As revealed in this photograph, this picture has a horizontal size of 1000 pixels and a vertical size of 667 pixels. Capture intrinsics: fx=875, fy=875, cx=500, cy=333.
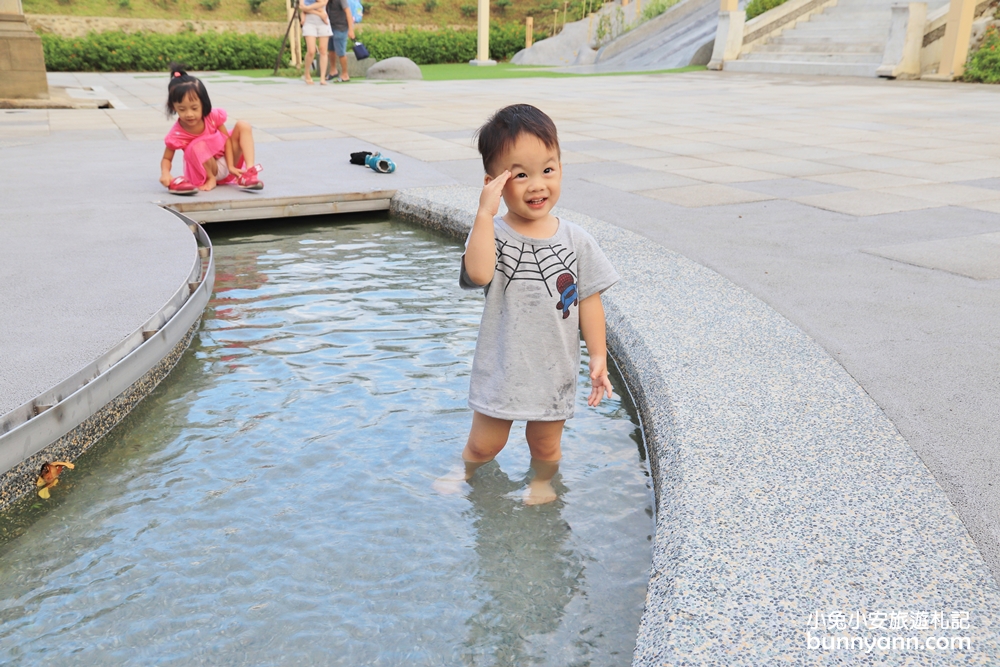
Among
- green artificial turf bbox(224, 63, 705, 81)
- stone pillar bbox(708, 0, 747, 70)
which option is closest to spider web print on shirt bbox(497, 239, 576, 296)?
green artificial turf bbox(224, 63, 705, 81)

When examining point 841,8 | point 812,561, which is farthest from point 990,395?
point 841,8

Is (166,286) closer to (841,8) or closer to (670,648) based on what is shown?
(670,648)

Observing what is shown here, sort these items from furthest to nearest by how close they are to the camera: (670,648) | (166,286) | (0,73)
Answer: (0,73)
(166,286)
(670,648)

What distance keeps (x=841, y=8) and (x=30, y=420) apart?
76.9 feet

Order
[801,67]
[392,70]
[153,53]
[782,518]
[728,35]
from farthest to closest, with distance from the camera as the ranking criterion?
[153,53] < [728,35] < [392,70] < [801,67] < [782,518]

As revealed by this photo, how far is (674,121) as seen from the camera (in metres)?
11.6

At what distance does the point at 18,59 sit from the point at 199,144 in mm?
8645

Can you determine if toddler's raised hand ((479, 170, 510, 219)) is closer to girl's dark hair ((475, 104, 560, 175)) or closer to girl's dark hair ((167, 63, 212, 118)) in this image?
girl's dark hair ((475, 104, 560, 175))

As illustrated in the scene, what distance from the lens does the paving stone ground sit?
3270 mm

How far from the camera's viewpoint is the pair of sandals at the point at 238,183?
6.44 m

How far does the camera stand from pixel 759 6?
2370 centimetres

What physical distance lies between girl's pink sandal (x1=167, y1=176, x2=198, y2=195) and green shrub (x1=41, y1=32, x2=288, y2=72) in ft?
70.6

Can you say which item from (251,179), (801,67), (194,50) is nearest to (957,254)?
(251,179)

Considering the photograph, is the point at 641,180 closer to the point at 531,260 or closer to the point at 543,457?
the point at 543,457
